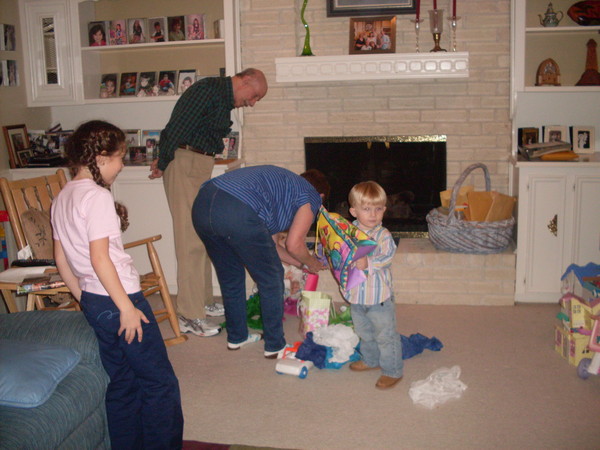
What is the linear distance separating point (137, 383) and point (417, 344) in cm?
145

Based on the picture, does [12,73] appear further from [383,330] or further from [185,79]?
[383,330]

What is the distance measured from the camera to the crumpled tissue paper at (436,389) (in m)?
2.51

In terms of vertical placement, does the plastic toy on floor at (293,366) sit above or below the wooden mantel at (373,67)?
below

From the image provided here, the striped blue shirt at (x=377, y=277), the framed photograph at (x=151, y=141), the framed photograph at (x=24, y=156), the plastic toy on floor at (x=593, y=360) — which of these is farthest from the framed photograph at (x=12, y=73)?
the plastic toy on floor at (x=593, y=360)

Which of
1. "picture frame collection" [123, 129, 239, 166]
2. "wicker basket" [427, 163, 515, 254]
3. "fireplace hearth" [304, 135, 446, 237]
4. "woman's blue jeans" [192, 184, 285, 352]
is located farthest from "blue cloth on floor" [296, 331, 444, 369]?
"picture frame collection" [123, 129, 239, 166]

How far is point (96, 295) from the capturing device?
6.23 ft

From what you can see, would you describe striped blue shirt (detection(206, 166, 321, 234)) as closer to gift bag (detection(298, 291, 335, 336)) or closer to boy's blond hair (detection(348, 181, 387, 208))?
boy's blond hair (detection(348, 181, 387, 208))

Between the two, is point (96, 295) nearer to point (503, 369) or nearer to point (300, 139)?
point (503, 369)

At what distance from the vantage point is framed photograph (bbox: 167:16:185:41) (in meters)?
Result: 4.14

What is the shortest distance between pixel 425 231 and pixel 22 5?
119 inches

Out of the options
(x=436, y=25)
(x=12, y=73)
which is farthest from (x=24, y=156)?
(x=436, y=25)

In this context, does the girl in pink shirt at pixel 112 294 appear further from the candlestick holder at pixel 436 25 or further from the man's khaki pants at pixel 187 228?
the candlestick holder at pixel 436 25

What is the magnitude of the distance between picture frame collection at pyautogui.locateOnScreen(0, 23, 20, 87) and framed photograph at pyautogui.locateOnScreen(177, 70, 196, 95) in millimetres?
1030

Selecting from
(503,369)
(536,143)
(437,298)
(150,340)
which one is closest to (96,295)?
(150,340)
